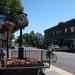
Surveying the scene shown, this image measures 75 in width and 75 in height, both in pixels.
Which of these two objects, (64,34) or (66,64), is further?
(64,34)

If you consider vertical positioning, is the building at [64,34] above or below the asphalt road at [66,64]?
above

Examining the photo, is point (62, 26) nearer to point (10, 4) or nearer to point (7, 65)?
point (10, 4)

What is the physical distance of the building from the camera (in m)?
96.2

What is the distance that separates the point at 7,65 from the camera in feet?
40.1

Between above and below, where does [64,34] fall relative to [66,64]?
above

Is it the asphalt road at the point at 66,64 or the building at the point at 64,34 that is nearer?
the asphalt road at the point at 66,64

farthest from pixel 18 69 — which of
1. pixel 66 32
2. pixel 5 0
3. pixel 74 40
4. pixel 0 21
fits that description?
pixel 66 32

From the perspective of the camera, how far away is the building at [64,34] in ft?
316

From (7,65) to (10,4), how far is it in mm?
8547

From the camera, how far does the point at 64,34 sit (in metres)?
105

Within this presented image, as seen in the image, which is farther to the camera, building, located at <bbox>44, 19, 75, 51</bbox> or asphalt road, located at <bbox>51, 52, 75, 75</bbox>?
building, located at <bbox>44, 19, 75, 51</bbox>

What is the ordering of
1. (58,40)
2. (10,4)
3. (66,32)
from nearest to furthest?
(10,4) < (66,32) < (58,40)

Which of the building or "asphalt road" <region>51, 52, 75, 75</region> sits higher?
the building

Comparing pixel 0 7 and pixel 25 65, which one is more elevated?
pixel 0 7
